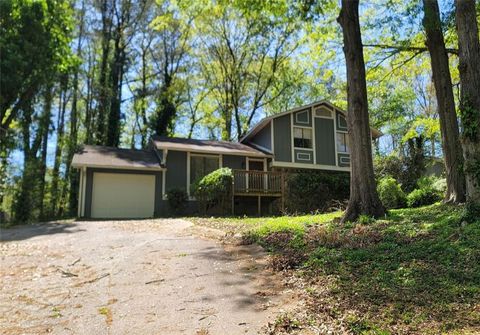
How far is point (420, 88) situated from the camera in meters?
31.3

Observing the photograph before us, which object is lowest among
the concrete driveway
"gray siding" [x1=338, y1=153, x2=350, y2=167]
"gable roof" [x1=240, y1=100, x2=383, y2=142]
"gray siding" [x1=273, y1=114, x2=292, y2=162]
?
the concrete driveway

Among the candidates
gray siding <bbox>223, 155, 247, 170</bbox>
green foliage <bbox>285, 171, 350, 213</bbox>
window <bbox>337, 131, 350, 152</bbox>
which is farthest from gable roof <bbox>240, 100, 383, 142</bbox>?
green foliage <bbox>285, 171, 350, 213</bbox>

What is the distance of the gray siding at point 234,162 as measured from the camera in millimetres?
20328

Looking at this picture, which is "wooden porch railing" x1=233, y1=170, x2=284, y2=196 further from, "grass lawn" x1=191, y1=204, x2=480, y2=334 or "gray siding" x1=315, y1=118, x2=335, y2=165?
"grass lawn" x1=191, y1=204, x2=480, y2=334

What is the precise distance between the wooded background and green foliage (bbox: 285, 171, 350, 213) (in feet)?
11.9

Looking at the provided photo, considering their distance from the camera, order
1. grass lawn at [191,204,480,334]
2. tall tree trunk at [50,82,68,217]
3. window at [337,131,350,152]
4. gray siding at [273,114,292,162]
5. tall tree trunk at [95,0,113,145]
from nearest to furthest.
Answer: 1. grass lawn at [191,204,480,334]
2. gray siding at [273,114,292,162]
3. window at [337,131,350,152]
4. tall tree trunk at [50,82,68,217]
5. tall tree trunk at [95,0,113,145]

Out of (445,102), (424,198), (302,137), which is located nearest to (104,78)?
(302,137)

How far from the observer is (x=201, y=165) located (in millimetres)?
19812

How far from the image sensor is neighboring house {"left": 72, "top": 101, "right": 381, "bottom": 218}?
17.9 m

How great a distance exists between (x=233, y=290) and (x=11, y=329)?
266 centimetres

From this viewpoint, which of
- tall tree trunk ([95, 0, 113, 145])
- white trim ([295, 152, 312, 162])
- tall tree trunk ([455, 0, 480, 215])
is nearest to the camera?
tall tree trunk ([455, 0, 480, 215])

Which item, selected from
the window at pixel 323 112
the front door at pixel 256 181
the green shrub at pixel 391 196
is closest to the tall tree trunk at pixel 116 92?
the front door at pixel 256 181

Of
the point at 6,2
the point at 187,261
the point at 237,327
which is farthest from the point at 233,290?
the point at 6,2

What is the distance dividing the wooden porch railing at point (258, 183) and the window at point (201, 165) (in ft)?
6.75
